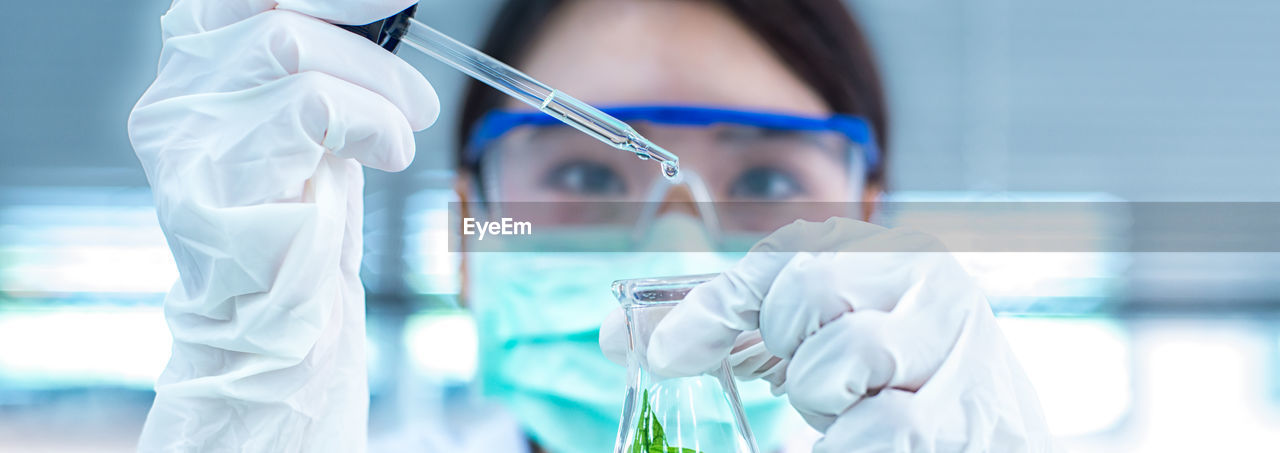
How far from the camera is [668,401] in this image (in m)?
0.63

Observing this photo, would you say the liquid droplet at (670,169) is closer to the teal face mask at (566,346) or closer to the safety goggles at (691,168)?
the teal face mask at (566,346)

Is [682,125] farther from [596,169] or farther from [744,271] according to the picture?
[744,271]

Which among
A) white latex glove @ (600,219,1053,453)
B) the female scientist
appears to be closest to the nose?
the female scientist

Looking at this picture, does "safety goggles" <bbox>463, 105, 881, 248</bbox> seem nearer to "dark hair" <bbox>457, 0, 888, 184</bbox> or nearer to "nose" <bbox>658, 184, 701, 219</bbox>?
"nose" <bbox>658, 184, 701, 219</bbox>

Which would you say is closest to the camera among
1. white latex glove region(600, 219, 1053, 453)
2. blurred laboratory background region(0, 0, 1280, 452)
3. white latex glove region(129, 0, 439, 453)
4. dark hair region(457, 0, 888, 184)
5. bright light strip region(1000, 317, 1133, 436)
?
white latex glove region(600, 219, 1053, 453)

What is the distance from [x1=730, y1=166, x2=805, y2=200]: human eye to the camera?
1557mm

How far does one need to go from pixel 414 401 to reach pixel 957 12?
303 centimetres

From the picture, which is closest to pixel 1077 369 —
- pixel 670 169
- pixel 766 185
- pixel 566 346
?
pixel 766 185

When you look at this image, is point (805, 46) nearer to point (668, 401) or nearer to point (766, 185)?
point (766, 185)

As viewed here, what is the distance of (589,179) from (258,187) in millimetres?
845

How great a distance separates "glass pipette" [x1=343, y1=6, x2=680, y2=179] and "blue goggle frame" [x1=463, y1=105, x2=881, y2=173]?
0.67 meters

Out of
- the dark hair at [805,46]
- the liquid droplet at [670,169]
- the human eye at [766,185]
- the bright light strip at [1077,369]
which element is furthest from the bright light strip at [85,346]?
the bright light strip at [1077,369]

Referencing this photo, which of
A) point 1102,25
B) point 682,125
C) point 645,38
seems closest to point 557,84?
point 645,38

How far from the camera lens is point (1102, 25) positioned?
3273 millimetres
